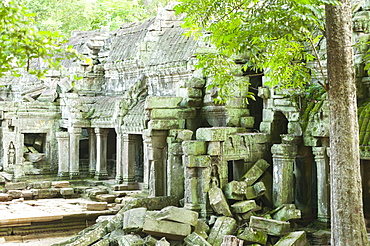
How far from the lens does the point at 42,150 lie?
2831 cm

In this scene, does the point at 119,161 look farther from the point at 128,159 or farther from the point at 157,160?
the point at 157,160

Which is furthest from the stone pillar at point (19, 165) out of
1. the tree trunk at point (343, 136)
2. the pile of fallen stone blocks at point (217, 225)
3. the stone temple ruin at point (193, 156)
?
the tree trunk at point (343, 136)

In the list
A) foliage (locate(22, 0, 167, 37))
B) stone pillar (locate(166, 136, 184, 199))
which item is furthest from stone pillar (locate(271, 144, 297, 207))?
foliage (locate(22, 0, 167, 37))

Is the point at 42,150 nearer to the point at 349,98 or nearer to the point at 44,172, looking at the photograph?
the point at 44,172

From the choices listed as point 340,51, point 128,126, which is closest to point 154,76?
point 128,126

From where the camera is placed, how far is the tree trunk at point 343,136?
930 centimetres

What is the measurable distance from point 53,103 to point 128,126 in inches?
229

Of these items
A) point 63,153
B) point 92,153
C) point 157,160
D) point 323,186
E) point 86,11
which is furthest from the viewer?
point 86,11

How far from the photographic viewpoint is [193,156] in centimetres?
1429

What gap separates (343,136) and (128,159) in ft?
48.1

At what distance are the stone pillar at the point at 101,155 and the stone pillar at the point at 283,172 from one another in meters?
12.2

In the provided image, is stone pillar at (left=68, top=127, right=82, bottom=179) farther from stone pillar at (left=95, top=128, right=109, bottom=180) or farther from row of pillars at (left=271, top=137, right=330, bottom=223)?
row of pillars at (left=271, top=137, right=330, bottom=223)

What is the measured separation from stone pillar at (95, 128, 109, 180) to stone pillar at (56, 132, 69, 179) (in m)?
1.49

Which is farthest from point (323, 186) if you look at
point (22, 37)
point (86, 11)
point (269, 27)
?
point (86, 11)
